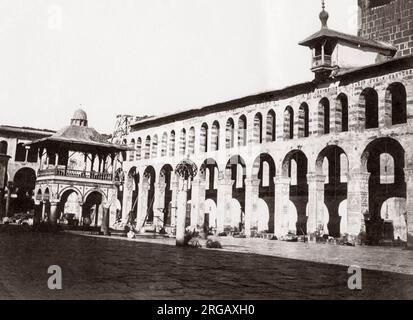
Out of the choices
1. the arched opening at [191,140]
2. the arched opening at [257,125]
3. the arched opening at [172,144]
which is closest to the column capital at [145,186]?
the arched opening at [172,144]

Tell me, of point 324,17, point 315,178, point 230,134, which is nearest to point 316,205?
point 315,178

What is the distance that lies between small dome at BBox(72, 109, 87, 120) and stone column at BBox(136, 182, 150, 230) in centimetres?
732

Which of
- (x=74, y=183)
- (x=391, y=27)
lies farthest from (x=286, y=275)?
(x=391, y=27)

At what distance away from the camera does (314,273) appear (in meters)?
10.1

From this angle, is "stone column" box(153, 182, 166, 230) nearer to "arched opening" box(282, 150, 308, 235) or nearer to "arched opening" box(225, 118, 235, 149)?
"arched opening" box(225, 118, 235, 149)

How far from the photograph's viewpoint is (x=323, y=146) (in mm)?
25734

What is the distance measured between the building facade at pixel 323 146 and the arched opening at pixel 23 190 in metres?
17.2

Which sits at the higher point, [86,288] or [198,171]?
[198,171]

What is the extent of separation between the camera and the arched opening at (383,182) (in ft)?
85.1

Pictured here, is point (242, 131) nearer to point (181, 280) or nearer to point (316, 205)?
point (316, 205)

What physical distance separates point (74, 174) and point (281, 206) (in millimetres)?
12735

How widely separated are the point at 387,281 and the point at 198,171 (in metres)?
24.9

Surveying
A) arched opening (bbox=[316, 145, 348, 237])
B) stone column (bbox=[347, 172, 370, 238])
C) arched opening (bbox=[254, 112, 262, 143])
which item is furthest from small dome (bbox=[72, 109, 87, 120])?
stone column (bbox=[347, 172, 370, 238])

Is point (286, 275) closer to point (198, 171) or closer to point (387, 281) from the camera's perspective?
point (387, 281)
